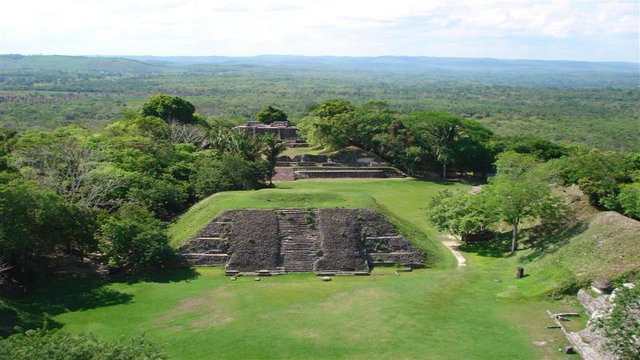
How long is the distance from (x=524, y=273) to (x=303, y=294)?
11.7 meters

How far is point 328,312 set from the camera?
81.2 feet

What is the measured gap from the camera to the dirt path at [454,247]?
32.2 m

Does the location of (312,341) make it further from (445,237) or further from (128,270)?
(445,237)

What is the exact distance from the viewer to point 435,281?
28609 millimetres

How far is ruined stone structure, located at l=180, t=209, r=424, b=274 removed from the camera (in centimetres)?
3047

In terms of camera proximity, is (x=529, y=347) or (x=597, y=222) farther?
(x=597, y=222)

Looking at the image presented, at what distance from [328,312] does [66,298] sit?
12320 mm

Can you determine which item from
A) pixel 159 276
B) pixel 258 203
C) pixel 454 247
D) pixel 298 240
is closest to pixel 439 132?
pixel 454 247

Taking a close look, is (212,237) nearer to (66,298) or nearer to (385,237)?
(66,298)

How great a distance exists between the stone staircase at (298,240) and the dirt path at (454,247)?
331 inches

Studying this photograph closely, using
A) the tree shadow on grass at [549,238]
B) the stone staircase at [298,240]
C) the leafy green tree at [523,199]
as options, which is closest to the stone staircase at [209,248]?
the stone staircase at [298,240]

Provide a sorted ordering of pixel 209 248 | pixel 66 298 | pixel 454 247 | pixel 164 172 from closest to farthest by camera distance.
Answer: pixel 66 298 → pixel 209 248 → pixel 454 247 → pixel 164 172

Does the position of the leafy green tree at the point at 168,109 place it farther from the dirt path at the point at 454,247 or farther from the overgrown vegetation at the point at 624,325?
the overgrown vegetation at the point at 624,325

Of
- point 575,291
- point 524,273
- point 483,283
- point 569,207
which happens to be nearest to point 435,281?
point 483,283
